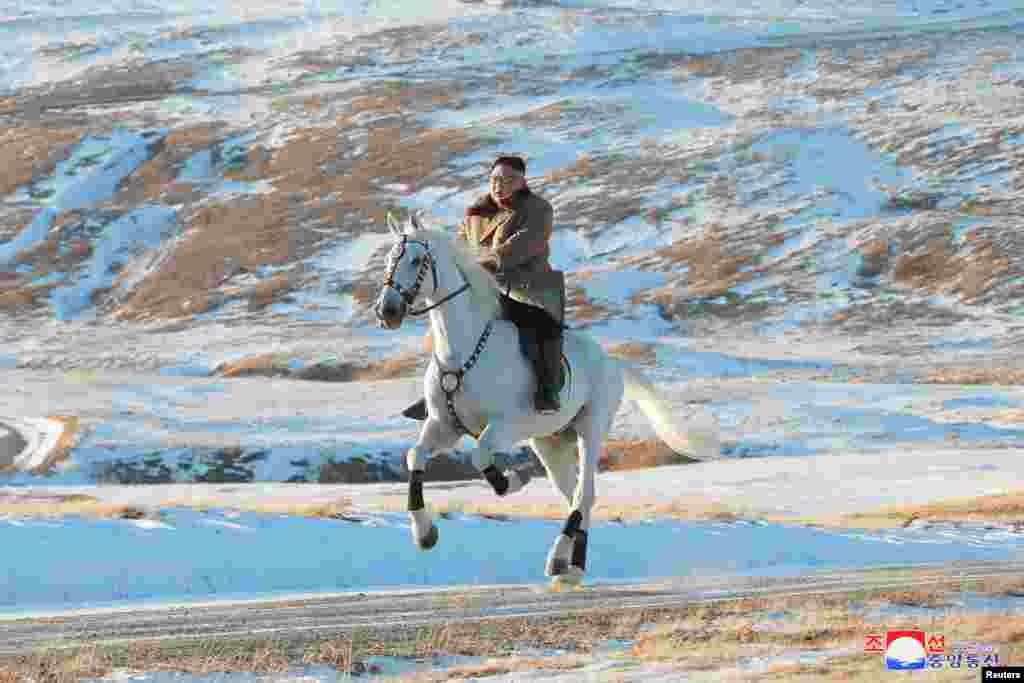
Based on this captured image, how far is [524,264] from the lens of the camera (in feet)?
54.8

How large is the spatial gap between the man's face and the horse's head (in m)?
1.23

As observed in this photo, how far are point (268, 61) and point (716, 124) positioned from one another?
181ft

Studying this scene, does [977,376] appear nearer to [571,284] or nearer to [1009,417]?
[1009,417]

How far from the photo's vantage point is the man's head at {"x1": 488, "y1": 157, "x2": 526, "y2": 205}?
16.5m

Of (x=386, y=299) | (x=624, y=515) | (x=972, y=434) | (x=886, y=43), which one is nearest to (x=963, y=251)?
A: (x=972, y=434)

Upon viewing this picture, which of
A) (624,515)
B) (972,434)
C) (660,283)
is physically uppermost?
(624,515)

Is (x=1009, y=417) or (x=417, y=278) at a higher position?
(x=417, y=278)

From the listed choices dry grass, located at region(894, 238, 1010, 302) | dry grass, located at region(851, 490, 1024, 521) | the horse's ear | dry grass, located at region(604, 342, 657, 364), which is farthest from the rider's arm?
dry grass, located at region(894, 238, 1010, 302)

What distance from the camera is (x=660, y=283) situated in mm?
94875

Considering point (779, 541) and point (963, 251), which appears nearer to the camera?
point (779, 541)

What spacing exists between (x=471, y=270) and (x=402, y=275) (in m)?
1.29

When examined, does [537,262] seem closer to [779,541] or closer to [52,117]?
[779,541]

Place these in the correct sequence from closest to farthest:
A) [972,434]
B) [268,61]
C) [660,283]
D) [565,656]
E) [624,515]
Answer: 1. [565,656]
2. [624,515]
3. [972,434]
4. [660,283]
5. [268,61]

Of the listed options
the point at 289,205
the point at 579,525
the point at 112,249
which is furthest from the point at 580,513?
the point at 289,205
